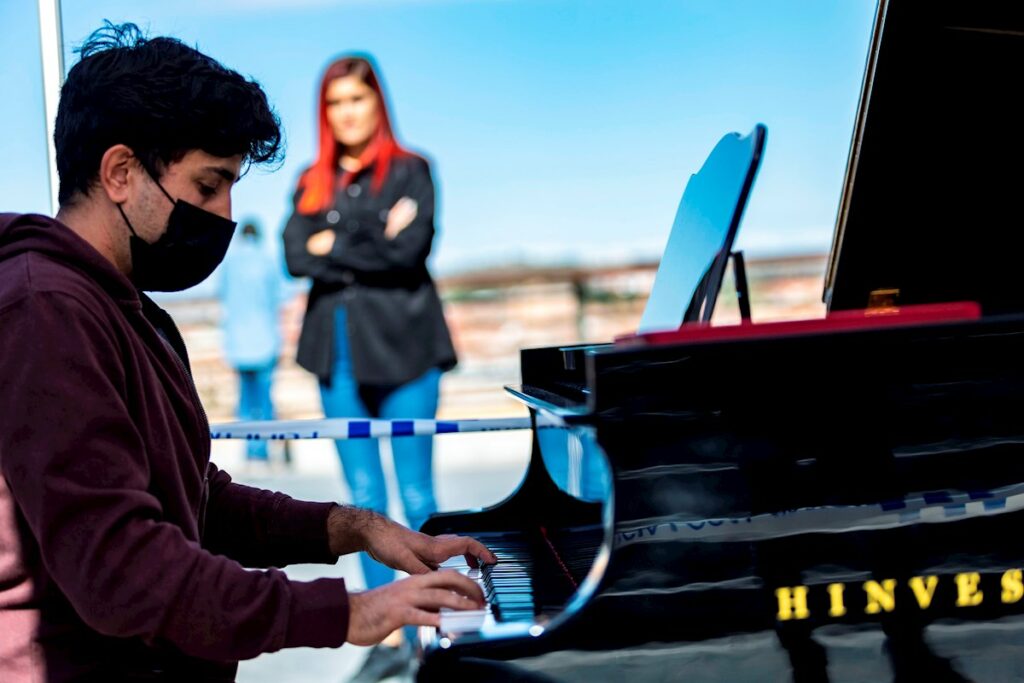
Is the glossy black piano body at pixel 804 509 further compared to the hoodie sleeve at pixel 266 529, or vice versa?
the hoodie sleeve at pixel 266 529

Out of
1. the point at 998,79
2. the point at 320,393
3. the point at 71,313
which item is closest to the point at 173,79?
the point at 71,313

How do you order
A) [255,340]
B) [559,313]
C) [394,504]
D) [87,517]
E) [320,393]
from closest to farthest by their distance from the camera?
[87,517]
[320,393]
[394,504]
[255,340]
[559,313]

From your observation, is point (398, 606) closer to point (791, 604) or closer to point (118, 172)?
point (791, 604)

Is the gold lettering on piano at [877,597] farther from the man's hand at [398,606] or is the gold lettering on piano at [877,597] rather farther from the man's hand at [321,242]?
the man's hand at [321,242]

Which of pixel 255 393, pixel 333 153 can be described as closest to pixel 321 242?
pixel 333 153

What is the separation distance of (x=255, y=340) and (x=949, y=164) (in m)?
4.25

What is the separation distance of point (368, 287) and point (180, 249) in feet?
6.08

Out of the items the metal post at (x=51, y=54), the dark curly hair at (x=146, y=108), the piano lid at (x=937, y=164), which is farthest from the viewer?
the metal post at (x=51, y=54)

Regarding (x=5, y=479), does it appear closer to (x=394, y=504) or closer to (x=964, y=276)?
(x=964, y=276)

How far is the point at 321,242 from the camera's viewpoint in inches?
129

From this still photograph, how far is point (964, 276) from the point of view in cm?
212

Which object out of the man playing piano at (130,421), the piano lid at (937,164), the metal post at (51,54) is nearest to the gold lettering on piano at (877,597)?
the man playing piano at (130,421)

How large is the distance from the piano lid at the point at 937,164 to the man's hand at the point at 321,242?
1698 millimetres

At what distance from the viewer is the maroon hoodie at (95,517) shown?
111 cm
